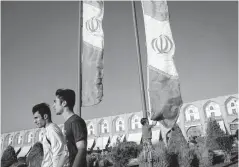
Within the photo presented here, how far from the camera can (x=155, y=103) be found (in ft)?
17.4

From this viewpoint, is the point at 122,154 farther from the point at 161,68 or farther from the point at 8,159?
the point at 8,159

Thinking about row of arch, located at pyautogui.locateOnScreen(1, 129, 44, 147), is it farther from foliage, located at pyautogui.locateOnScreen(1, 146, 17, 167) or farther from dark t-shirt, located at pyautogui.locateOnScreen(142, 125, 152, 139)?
dark t-shirt, located at pyautogui.locateOnScreen(142, 125, 152, 139)

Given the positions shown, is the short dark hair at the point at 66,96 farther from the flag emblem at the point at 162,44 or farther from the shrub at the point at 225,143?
the shrub at the point at 225,143

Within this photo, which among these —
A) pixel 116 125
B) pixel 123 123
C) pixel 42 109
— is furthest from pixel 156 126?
pixel 42 109

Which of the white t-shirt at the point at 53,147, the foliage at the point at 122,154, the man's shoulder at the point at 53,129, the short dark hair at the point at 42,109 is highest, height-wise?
the short dark hair at the point at 42,109

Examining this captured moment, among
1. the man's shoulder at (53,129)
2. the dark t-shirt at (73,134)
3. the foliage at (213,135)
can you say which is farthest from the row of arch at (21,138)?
the dark t-shirt at (73,134)

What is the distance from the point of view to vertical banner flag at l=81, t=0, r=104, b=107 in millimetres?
5996

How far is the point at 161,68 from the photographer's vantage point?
224 inches

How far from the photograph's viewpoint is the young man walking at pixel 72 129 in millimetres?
2023

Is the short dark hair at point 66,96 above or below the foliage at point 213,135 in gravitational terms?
above

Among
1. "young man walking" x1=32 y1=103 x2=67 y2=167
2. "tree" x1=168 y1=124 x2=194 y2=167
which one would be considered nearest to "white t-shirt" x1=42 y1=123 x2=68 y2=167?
"young man walking" x1=32 y1=103 x2=67 y2=167

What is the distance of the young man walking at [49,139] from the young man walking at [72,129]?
3.3 inches

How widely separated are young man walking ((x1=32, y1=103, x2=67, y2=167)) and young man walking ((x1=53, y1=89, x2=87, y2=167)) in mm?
84

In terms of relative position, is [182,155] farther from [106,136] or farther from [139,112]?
[106,136]
